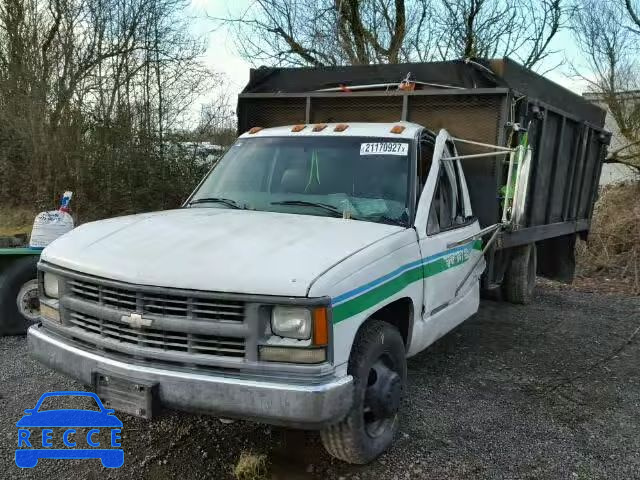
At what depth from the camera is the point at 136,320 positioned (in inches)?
117

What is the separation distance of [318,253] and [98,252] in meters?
1.24

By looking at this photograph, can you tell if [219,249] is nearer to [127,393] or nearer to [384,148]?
[127,393]

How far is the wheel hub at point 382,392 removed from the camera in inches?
131

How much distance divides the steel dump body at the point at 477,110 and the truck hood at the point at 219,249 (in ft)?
7.47

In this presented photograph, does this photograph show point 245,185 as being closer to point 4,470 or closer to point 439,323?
point 439,323

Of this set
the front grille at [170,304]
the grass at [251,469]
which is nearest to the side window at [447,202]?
the front grille at [170,304]

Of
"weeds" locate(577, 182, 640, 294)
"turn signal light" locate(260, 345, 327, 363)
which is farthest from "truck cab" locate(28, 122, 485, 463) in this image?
"weeds" locate(577, 182, 640, 294)

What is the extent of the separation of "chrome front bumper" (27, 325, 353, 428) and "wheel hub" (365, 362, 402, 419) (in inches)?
16.2

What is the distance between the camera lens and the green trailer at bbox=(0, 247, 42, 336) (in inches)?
219

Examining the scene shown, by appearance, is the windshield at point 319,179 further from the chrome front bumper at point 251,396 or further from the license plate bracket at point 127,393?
the license plate bracket at point 127,393

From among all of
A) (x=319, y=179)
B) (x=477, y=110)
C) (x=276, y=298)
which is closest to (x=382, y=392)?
(x=276, y=298)

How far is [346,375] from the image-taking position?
9.84 feet

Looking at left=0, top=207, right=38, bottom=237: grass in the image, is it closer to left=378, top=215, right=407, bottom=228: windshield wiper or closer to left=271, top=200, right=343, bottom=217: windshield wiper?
left=271, top=200, right=343, bottom=217: windshield wiper

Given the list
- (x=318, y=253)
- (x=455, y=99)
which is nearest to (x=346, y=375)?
(x=318, y=253)
